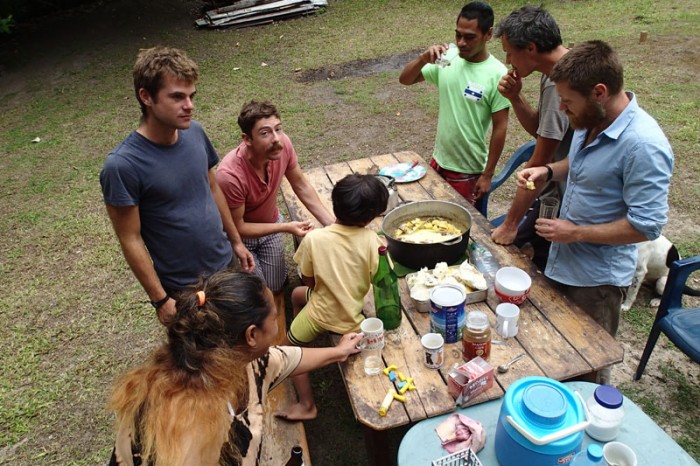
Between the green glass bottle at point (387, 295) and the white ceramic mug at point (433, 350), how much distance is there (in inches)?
10.1

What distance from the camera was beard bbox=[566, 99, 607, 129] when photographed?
7.51 ft

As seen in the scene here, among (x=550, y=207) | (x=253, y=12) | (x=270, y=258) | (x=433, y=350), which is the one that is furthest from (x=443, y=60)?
(x=253, y=12)

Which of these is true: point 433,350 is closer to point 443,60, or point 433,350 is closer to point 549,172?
point 549,172

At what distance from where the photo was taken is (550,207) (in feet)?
9.66

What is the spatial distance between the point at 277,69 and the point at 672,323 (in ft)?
27.5

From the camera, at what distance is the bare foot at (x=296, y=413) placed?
267 centimetres

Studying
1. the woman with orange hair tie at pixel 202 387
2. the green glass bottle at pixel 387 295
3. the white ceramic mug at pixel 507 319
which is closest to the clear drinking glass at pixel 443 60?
the green glass bottle at pixel 387 295

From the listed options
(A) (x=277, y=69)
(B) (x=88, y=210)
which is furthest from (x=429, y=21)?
(B) (x=88, y=210)

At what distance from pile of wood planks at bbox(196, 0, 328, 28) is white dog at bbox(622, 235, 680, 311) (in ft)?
37.1

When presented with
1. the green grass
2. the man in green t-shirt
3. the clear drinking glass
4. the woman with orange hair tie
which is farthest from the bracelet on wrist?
the woman with orange hair tie

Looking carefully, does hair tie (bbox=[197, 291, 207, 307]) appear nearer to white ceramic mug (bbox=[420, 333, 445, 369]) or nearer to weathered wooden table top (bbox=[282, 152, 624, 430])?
weathered wooden table top (bbox=[282, 152, 624, 430])

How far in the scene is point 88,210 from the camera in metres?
5.84

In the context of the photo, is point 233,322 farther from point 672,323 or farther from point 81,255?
point 81,255

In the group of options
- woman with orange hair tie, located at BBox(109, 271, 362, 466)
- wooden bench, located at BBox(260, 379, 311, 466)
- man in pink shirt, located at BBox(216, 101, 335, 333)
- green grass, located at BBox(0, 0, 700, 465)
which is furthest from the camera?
green grass, located at BBox(0, 0, 700, 465)
